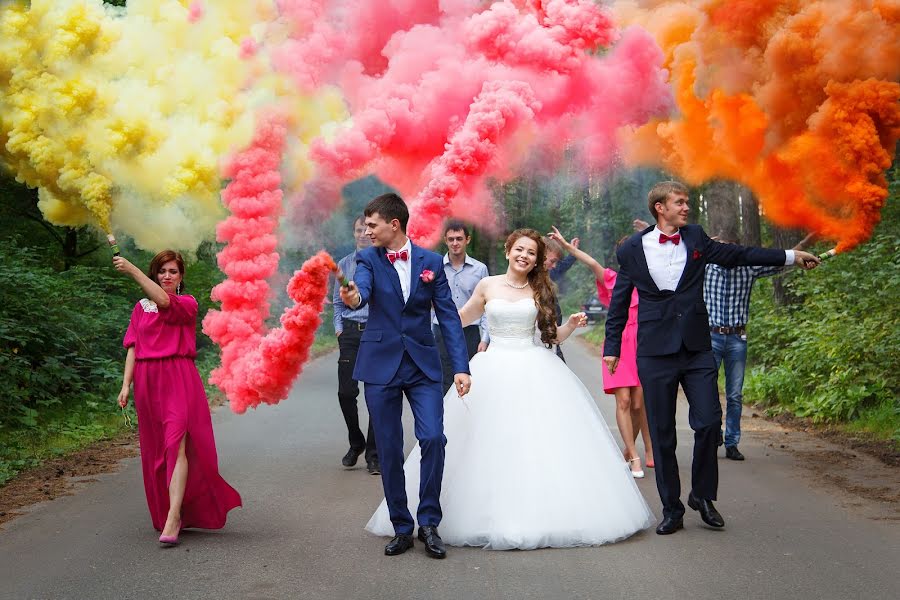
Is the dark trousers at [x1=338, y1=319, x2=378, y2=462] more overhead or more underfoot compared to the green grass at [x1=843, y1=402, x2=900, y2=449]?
more overhead

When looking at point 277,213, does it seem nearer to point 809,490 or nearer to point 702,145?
point 702,145

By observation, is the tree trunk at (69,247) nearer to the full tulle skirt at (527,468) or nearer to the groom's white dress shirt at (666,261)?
the full tulle skirt at (527,468)

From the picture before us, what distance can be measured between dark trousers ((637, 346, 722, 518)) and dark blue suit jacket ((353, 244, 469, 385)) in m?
1.40

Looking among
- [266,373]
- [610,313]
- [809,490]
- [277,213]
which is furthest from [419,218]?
[809,490]

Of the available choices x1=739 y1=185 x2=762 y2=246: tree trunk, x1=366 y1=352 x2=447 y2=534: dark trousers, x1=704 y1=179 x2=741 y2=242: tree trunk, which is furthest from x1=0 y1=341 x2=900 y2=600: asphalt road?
x1=739 y1=185 x2=762 y2=246: tree trunk

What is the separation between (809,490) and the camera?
8.91 meters

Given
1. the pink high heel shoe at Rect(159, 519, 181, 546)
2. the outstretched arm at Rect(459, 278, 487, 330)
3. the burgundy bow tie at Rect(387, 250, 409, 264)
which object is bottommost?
the pink high heel shoe at Rect(159, 519, 181, 546)

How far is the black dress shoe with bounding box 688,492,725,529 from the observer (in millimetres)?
7426

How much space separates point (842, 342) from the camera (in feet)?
45.9

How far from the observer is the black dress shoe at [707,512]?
7.43m

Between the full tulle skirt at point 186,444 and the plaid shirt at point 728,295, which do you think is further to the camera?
the plaid shirt at point 728,295

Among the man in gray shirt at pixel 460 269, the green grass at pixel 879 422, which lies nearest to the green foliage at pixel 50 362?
the man in gray shirt at pixel 460 269

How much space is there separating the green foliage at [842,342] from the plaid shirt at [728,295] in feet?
6.83

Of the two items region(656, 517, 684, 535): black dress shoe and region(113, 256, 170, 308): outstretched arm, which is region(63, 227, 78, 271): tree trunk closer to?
region(113, 256, 170, 308): outstretched arm
